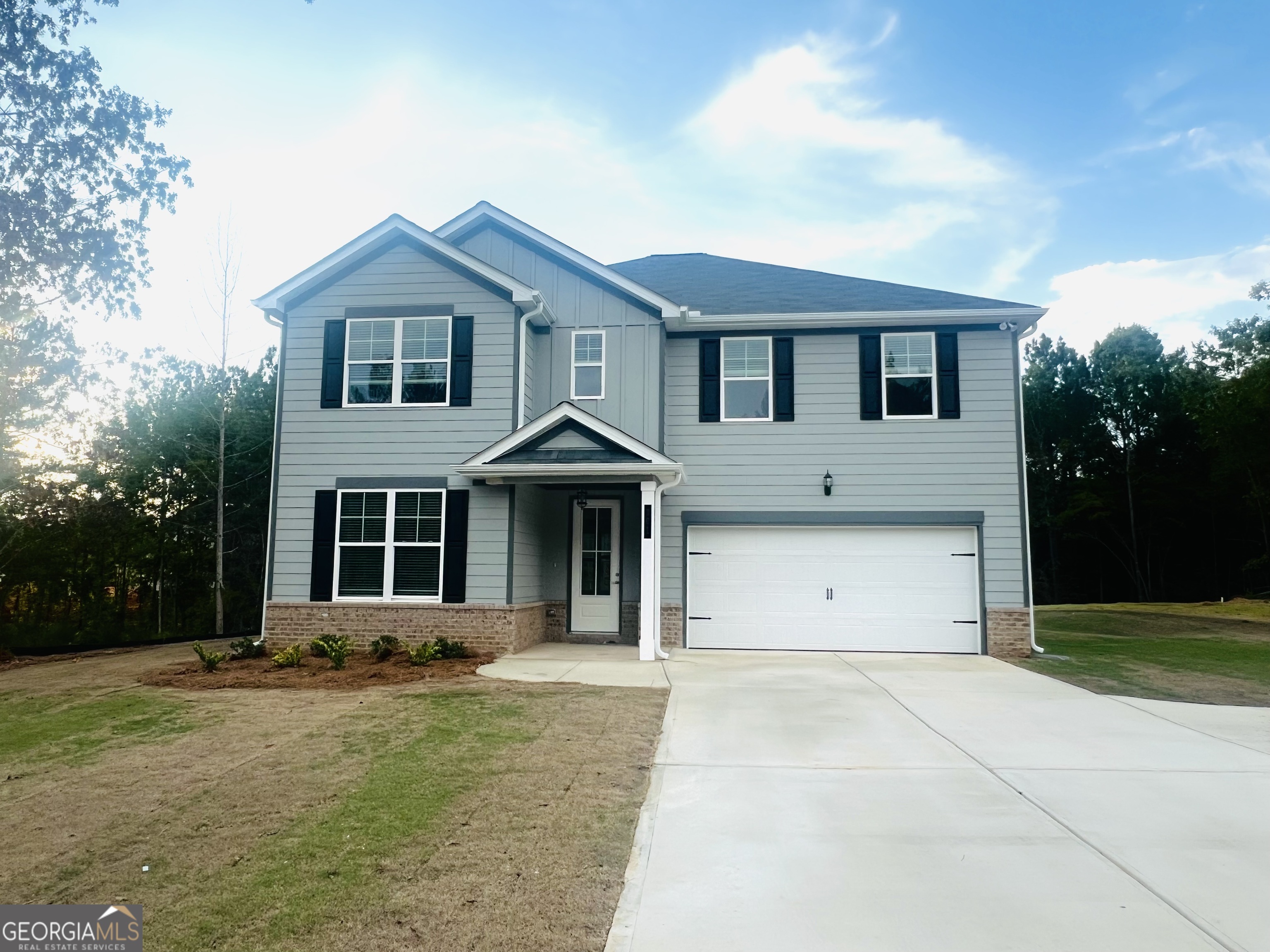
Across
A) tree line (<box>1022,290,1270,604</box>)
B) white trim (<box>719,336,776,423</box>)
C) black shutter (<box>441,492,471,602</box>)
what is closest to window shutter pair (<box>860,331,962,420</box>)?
white trim (<box>719,336,776,423</box>)

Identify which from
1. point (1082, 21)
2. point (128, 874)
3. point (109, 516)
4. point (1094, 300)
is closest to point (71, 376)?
point (109, 516)

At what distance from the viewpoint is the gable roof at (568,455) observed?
11.4 meters

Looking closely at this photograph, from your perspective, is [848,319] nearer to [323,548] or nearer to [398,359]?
[398,359]

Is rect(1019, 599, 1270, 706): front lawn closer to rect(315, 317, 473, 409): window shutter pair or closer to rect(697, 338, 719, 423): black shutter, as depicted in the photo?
rect(697, 338, 719, 423): black shutter

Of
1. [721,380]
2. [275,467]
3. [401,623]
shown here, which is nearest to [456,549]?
[401,623]

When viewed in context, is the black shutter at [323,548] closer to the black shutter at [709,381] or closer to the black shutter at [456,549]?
the black shutter at [456,549]

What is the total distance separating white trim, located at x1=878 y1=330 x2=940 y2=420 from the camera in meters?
12.8

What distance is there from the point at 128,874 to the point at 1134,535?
126ft

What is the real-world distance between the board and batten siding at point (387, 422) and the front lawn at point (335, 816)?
4.11 metres

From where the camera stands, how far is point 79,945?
10.6ft

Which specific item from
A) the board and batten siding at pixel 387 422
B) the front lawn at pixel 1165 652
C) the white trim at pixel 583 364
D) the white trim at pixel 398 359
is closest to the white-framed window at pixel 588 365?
the white trim at pixel 583 364

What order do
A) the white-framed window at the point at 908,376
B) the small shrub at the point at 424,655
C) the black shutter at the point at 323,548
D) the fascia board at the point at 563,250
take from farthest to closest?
1. the white-framed window at the point at 908,376
2. the fascia board at the point at 563,250
3. the black shutter at the point at 323,548
4. the small shrub at the point at 424,655

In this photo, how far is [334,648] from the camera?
10.5 meters

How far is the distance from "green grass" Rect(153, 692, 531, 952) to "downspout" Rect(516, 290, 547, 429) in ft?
19.8
